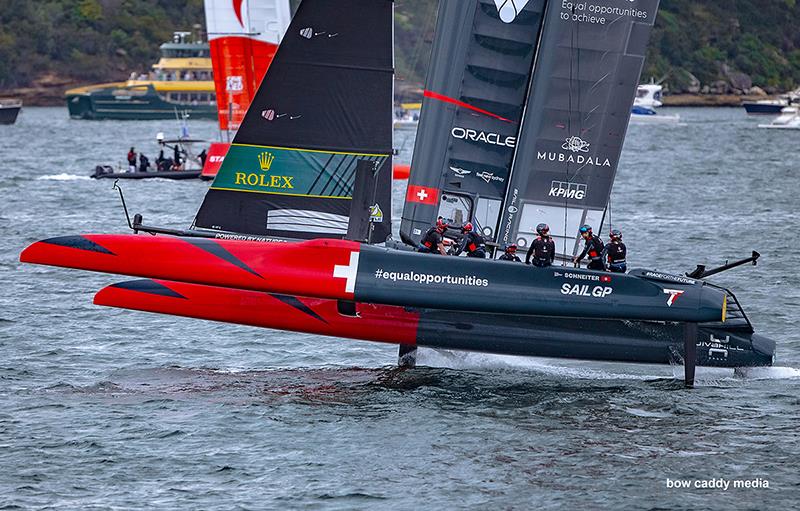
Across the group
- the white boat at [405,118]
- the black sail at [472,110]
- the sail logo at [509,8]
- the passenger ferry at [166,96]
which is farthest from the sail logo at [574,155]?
the passenger ferry at [166,96]

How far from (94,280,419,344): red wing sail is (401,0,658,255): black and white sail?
9.61 ft

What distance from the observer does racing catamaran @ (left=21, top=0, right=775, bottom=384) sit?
1906 centimetres

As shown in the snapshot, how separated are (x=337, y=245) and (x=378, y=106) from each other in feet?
9.55

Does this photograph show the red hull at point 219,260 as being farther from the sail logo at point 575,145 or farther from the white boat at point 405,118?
the white boat at point 405,118

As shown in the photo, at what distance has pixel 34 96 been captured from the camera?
488ft

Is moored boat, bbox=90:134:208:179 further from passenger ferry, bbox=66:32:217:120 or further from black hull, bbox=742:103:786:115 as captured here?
black hull, bbox=742:103:786:115

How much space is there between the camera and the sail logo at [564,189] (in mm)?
22578

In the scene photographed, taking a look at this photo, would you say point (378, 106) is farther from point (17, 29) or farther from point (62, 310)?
point (17, 29)

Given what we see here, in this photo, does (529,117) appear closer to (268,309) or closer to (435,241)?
(435,241)

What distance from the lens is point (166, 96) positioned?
120750 mm

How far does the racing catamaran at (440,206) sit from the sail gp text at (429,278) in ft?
0.07

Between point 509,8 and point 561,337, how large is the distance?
19.3 feet

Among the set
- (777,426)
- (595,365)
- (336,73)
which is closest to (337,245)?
(336,73)

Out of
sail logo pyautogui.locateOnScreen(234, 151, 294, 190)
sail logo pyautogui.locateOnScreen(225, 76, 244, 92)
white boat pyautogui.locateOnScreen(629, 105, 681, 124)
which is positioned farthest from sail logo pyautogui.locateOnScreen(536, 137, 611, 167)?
white boat pyautogui.locateOnScreen(629, 105, 681, 124)
